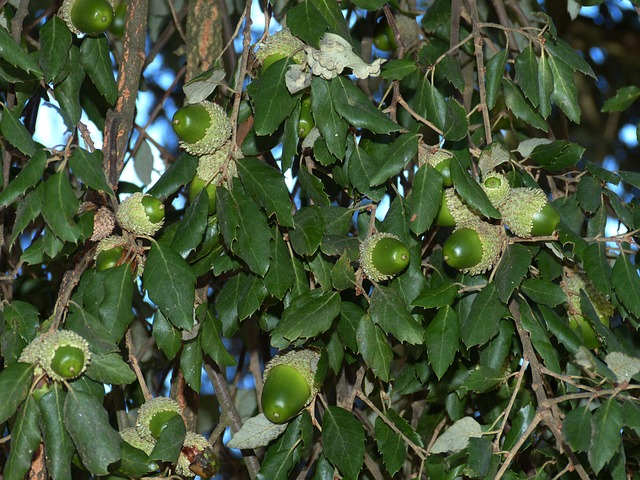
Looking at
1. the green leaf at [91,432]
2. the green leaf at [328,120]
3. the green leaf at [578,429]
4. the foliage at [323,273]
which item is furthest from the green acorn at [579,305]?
the green leaf at [91,432]

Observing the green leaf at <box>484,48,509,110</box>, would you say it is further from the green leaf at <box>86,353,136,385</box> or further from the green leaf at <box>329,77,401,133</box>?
the green leaf at <box>86,353,136,385</box>

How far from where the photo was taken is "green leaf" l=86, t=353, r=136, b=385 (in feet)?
4.78

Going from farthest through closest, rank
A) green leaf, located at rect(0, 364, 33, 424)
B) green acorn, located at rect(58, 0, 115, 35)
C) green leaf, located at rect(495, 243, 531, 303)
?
green acorn, located at rect(58, 0, 115, 35)
green leaf, located at rect(495, 243, 531, 303)
green leaf, located at rect(0, 364, 33, 424)

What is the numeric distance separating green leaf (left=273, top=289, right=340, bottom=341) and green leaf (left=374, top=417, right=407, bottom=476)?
265 mm

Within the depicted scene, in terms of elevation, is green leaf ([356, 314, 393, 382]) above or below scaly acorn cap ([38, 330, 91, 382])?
below

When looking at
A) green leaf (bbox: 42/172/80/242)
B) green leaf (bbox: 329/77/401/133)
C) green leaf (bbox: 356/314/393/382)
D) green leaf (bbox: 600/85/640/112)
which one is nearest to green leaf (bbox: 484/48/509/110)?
green leaf (bbox: 329/77/401/133)

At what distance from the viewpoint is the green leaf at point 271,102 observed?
1.52 meters

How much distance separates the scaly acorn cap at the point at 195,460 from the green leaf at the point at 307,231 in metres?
0.37

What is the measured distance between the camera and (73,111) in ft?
5.54

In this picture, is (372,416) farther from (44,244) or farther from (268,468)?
(44,244)

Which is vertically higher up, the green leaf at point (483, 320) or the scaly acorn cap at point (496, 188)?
the scaly acorn cap at point (496, 188)

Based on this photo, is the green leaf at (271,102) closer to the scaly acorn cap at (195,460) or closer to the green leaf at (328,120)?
the green leaf at (328,120)

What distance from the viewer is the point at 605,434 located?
1258 mm

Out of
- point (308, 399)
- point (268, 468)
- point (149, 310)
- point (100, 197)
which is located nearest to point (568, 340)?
point (308, 399)
